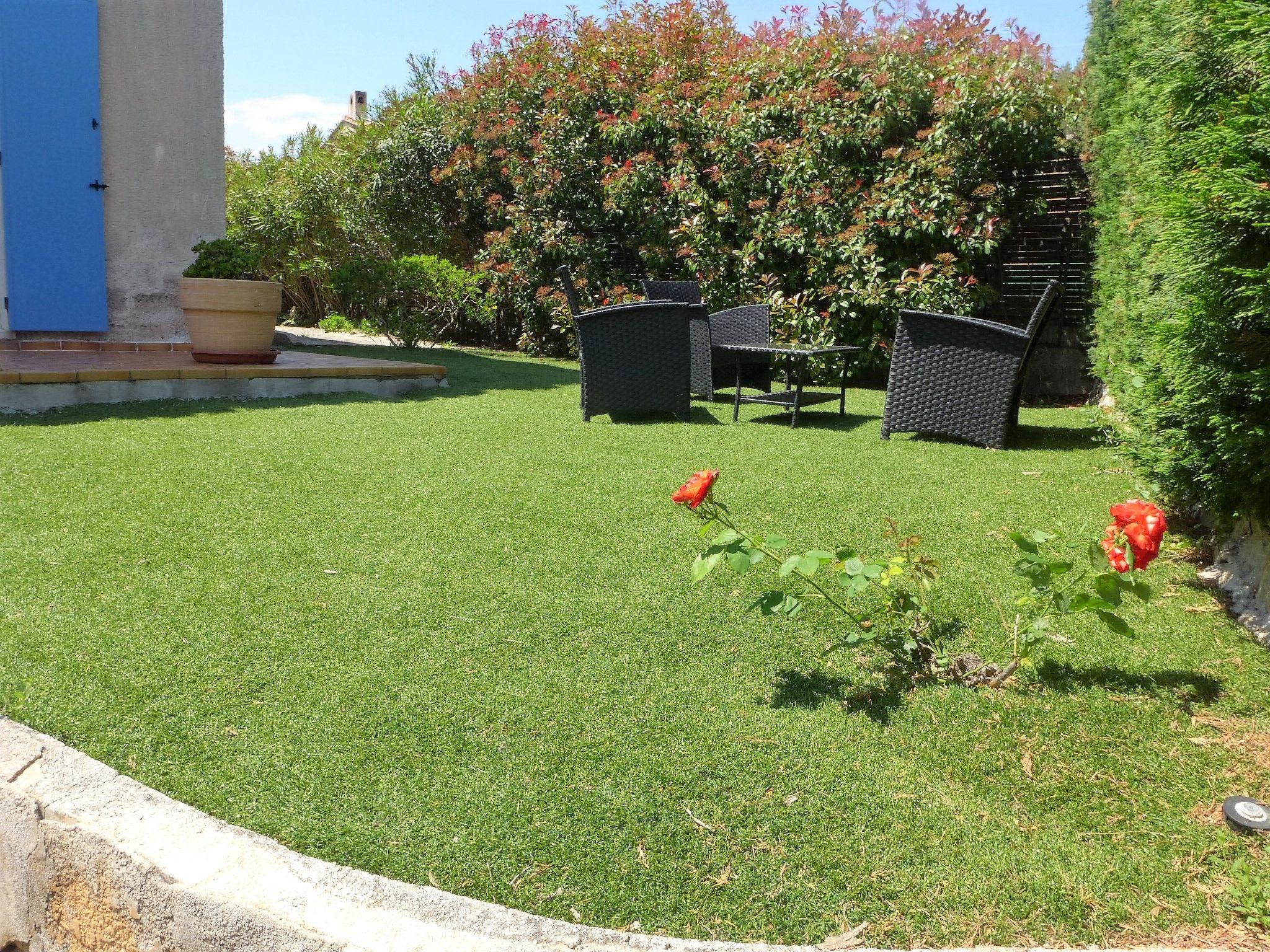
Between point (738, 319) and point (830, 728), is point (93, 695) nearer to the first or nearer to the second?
point (830, 728)

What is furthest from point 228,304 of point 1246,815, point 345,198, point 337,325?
point 345,198

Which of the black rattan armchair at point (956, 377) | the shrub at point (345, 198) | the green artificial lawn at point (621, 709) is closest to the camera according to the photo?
the green artificial lawn at point (621, 709)

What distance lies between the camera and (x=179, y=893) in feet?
5.31

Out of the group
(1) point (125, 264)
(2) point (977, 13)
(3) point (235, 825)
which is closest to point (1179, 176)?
(3) point (235, 825)

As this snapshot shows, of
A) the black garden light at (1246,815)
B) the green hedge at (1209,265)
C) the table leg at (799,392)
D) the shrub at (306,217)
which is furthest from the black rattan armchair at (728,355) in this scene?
the shrub at (306,217)

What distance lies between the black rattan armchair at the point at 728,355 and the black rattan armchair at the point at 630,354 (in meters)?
0.98

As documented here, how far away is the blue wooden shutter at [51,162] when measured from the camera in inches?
296

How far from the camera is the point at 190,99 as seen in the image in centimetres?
826

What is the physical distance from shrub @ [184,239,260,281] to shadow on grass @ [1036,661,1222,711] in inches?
240

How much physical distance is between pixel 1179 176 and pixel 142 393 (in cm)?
581

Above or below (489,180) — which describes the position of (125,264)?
below

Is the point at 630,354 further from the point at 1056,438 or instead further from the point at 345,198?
the point at 345,198

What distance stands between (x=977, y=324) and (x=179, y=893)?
15.6ft

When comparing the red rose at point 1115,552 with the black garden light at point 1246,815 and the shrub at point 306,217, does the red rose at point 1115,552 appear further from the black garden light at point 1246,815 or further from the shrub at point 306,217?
the shrub at point 306,217
